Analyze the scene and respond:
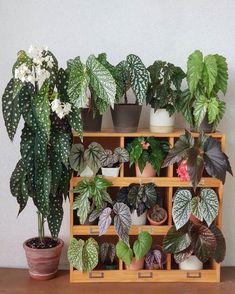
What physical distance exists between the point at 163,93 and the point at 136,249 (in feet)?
2.70

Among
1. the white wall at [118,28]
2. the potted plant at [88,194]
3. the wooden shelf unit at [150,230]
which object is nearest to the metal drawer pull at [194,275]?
the wooden shelf unit at [150,230]

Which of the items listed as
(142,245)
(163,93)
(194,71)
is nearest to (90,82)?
(163,93)

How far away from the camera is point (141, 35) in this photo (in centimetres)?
230

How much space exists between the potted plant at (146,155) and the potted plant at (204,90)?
0.22 metres

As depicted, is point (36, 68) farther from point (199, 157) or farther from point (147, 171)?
point (199, 157)

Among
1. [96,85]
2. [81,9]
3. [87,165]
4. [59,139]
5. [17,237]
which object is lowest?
[17,237]

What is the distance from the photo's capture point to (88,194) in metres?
2.03

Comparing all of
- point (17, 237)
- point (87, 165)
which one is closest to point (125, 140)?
point (87, 165)

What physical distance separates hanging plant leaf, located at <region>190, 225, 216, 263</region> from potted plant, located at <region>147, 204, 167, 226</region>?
0.60ft

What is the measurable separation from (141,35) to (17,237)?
1409 mm

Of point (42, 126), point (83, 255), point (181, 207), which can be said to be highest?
point (42, 126)

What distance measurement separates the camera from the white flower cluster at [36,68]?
1833 mm

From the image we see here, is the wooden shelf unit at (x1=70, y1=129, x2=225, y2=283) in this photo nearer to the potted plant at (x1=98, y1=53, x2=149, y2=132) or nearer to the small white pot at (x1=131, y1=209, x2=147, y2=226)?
the small white pot at (x1=131, y1=209, x2=147, y2=226)

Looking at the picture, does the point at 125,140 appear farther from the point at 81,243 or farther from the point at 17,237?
the point at 17,237
